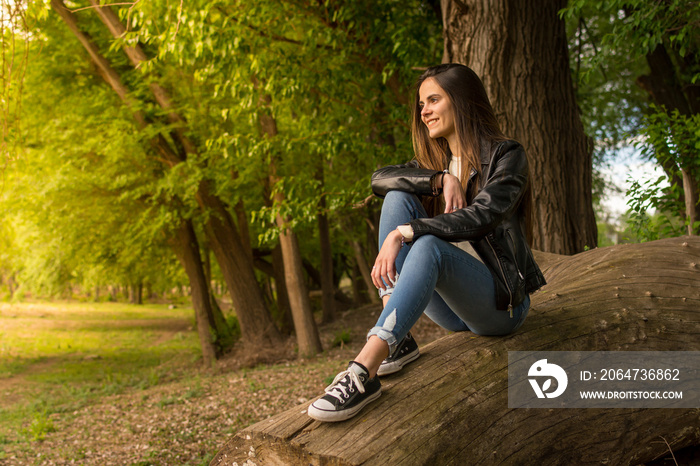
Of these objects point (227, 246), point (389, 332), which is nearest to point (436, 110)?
point (389, 332)

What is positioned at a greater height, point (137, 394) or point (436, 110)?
point (436, 110)

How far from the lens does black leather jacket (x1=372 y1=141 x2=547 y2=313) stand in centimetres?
271

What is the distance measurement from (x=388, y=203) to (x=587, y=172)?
3691mm

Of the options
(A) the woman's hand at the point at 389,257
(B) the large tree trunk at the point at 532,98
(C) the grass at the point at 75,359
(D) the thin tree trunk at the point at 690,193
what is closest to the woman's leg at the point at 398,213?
(A) the woman's hand at the point at 389,257

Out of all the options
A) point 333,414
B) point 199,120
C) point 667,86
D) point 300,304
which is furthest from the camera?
point 300,304

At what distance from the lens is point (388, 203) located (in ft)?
9.92

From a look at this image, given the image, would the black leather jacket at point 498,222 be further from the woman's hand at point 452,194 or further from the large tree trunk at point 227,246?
the large tree trunk at point 227,246

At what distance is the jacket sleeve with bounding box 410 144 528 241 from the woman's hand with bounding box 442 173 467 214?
0.15 meters

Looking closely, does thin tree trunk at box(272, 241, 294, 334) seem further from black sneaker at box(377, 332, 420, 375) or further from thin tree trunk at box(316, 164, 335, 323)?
black sneaker at box(377, 332, 420, 375)

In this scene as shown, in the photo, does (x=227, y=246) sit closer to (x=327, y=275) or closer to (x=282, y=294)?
(x=282, y=294)

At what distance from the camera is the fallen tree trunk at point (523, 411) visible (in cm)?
252

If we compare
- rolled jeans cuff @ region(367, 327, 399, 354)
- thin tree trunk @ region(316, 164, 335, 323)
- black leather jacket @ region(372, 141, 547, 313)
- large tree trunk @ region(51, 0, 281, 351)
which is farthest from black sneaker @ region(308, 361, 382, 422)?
thin tree trunk @ region(316, 164, 335, 323)

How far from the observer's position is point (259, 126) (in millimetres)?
11180

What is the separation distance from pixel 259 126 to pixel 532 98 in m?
6.65
